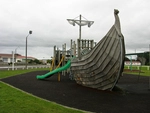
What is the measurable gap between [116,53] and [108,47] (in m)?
0.46

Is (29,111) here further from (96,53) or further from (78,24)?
(78,24)

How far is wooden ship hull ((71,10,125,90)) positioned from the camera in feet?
26.7

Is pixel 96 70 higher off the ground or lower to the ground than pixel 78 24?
lower

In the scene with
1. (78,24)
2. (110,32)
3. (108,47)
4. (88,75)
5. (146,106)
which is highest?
(78,24)

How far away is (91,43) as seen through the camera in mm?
12203

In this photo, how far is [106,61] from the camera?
8531 mm

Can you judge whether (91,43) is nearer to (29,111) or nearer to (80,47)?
Result: (80,47)

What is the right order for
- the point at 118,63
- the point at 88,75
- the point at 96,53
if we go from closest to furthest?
the point at 118,63 → the point at 96,53 → the point at 88,75

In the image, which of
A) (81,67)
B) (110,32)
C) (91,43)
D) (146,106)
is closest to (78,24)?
(91,43)

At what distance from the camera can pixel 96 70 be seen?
29.9ft

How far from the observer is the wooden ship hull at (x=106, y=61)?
8133 millimetres

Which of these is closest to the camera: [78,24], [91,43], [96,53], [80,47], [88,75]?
[96,53]

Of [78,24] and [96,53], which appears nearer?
[96,53]

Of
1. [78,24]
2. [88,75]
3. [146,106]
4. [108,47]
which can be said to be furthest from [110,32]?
[78,24]
